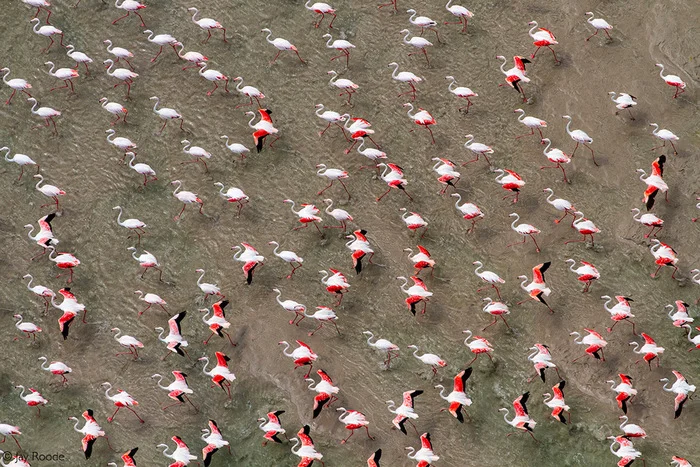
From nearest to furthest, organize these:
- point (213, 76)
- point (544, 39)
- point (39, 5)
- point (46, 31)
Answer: point (544, 39) → point (213, 76) → point (46, 31) → point (39, 5)

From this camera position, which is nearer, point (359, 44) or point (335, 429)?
point (335, 429)

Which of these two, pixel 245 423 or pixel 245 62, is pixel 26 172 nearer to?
pixel 245 62

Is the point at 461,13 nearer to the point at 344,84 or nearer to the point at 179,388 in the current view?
the point at 344,84

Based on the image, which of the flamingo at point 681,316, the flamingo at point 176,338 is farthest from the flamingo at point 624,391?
the flamingo at point 176,338

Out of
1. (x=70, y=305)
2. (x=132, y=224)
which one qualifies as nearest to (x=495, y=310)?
(x=132, y=224)

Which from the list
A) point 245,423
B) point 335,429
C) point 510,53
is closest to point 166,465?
point 245,423

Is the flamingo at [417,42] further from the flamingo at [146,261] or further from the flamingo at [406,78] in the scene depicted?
the flamingo at [146,261]
